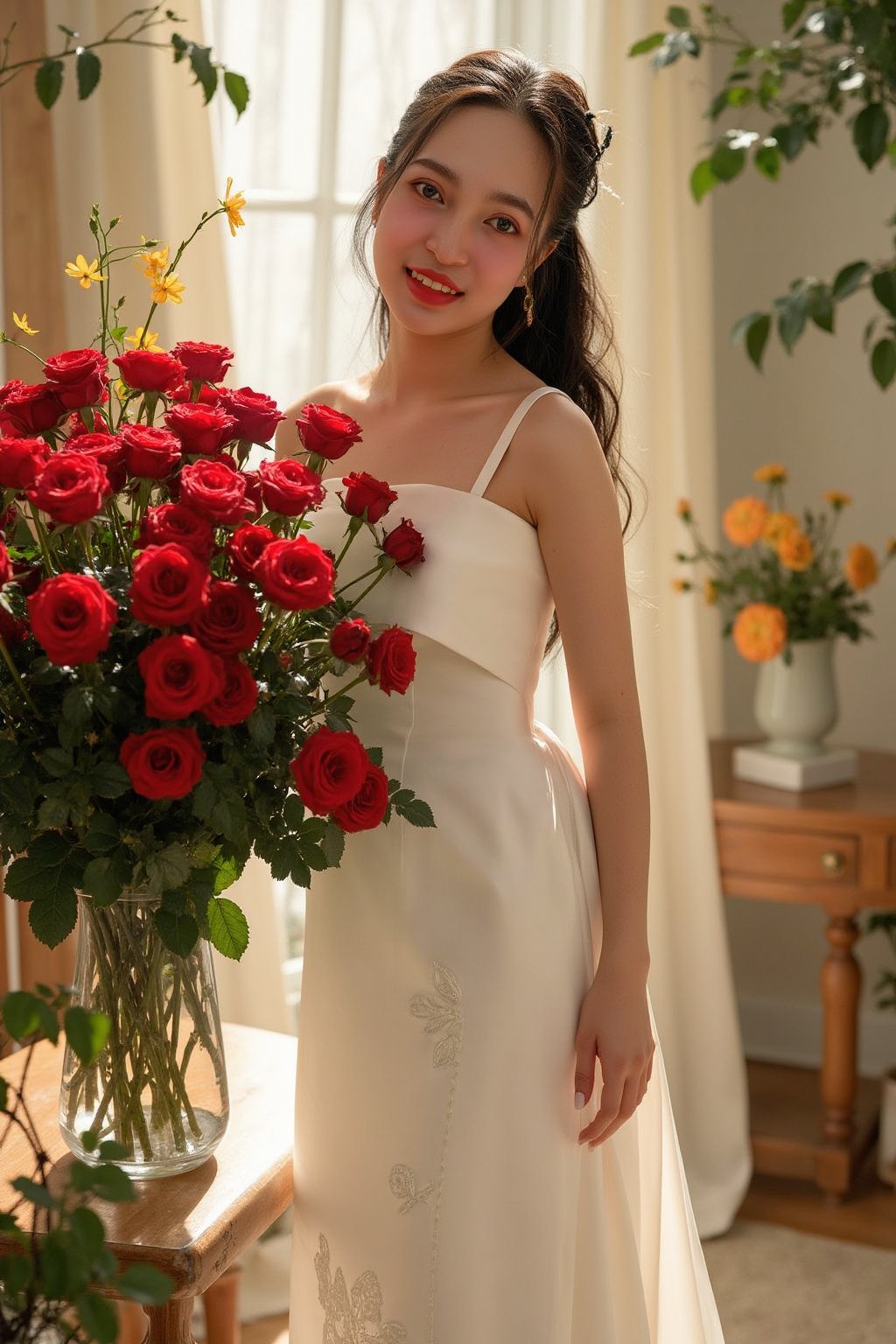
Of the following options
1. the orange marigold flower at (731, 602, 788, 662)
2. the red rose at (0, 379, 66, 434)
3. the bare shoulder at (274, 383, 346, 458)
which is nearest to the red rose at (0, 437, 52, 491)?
the red rose at (0, 379, 66, 434)

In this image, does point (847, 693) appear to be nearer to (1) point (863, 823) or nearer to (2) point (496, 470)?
(1) point (863, 823)

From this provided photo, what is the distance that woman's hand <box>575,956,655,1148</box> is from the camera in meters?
1.31

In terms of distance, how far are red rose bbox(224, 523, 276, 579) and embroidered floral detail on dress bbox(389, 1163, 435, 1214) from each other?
596 mm

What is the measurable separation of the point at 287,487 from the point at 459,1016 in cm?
53

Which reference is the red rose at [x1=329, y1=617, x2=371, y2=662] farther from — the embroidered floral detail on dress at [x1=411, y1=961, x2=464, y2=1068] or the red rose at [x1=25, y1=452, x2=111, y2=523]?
the embroidered floral detail on dress at [x1=411, y1=961, x2=464, y2=1068]

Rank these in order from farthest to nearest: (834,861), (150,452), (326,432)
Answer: (834,861) < (326,432) < (150,452)

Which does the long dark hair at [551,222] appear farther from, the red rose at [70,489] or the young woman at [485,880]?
the red rose at [70,489]

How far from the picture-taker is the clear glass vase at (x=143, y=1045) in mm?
1172

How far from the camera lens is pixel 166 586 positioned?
0.96 m

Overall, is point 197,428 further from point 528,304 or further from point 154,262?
point 528,304

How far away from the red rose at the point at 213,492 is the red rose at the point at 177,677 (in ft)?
0.33

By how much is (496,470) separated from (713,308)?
203 cm

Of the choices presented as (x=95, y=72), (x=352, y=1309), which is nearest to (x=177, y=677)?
(x=352, y=1309)

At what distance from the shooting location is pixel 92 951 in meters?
1.18
